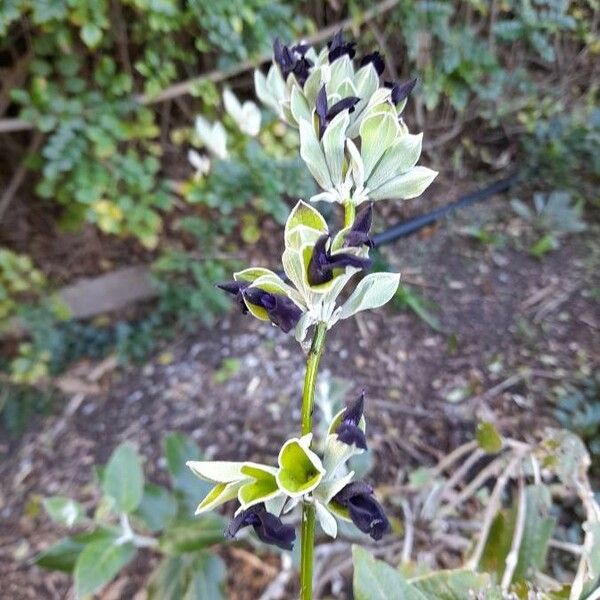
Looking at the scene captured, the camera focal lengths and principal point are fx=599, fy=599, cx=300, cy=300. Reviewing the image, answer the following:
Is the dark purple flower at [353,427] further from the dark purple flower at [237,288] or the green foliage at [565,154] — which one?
the green foliage at [565,154]

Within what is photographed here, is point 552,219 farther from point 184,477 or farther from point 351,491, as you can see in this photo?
point 351,491

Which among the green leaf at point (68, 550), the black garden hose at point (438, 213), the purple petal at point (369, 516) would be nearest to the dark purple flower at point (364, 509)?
the purple petal at point (369, 516)

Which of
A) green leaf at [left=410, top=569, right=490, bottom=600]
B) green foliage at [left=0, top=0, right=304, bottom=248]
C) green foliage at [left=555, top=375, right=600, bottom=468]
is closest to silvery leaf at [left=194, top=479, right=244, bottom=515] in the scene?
green leaf at [left=410, top=569, right=490, bottom=600]

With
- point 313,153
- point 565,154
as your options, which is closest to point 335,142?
point 313,153

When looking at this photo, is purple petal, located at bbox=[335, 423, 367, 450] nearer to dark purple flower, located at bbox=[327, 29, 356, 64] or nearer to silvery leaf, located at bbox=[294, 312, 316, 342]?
silvery leaf, located at bbox=[294, 312, 316, 342]

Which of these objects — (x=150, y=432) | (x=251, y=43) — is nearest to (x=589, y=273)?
(x=251, y=43)

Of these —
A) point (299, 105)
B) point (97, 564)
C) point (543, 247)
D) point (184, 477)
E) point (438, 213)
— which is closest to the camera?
point (299, 105)
